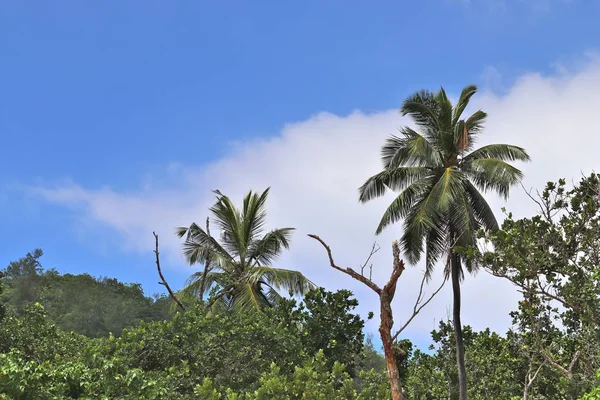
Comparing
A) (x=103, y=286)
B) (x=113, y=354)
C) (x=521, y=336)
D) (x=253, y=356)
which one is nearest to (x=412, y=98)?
(x=521, y=336)

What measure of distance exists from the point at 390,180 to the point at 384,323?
990cm

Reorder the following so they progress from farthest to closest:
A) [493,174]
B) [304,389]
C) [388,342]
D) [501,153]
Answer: [501,153], [493,174], [304,389], [388,342]

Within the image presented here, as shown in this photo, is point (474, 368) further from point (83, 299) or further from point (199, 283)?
point (83, 299)

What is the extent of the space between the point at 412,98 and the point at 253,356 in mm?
10097

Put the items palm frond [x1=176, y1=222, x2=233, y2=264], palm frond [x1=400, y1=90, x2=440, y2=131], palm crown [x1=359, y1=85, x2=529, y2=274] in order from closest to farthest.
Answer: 1. palm crown [x1=359, y1=85, x2=529, y2=274]
2. palm frond [x1=400, y1=90, x2=440, y2=131]
3. palm frond [x1=176, y1=222, x2=233, y2=264]

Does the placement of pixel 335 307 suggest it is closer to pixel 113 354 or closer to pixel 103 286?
pixel 113 354

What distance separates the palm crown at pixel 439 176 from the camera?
690 inches

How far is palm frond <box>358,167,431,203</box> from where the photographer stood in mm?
18656

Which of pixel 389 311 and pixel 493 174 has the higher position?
pixel 493 174

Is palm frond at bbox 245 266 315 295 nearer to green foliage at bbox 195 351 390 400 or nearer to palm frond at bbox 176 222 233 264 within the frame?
palm frond at bbox 176 222 233 264

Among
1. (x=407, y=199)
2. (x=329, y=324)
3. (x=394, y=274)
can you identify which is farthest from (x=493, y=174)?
(x=394, y=274)

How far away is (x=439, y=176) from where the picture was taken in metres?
18.6

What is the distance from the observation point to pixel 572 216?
13.0m

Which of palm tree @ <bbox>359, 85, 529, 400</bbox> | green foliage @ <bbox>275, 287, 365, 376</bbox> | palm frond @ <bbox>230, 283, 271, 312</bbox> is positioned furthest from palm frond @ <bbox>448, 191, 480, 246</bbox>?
palm frond @ <bbox>230, 283, 271, 312</bbox>
